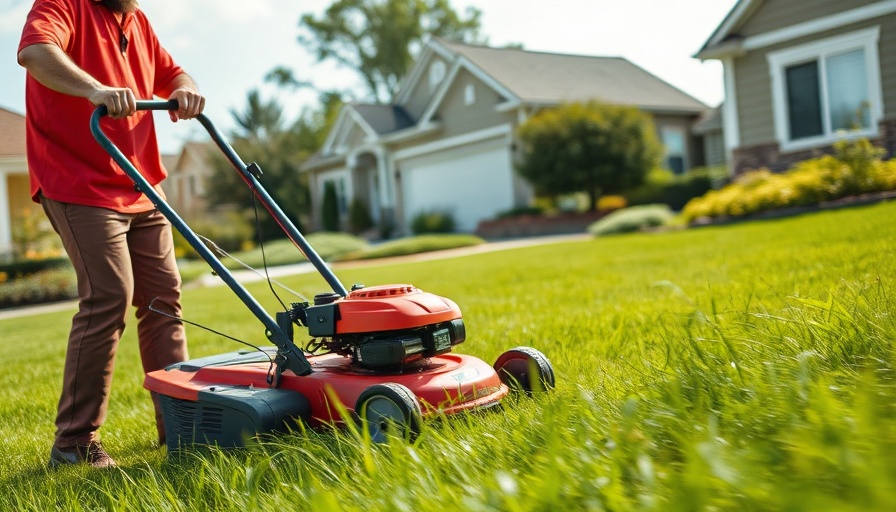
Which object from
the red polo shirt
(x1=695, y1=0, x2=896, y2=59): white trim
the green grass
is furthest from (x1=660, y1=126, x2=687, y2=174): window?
the red polo shirt

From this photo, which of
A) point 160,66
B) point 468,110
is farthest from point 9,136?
point 160,66

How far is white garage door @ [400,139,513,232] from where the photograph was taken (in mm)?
22672

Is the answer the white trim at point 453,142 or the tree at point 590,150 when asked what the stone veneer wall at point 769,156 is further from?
the white trim at point 453,142

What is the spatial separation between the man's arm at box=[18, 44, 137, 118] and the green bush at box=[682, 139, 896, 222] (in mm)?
10843

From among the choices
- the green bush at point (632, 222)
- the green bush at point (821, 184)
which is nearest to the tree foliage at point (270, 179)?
the green bush at point (632, 222)

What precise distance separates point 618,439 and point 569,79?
2417cm

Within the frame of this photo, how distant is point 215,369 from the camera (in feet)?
10.2

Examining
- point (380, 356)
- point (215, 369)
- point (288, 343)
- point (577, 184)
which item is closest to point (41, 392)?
point (215, 369)

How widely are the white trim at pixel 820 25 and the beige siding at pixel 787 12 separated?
0.08m

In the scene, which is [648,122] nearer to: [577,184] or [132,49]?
[577,184]

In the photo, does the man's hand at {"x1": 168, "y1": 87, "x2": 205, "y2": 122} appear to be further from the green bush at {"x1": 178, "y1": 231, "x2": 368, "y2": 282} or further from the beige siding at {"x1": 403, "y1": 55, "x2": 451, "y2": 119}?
the beige siding at {"x1": 403, "y1": 55, "x2": 451, "y2": 119}

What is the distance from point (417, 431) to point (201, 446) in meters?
0.91

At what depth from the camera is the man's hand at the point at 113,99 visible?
291 cm

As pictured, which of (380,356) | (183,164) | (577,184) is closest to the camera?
(380,356)
